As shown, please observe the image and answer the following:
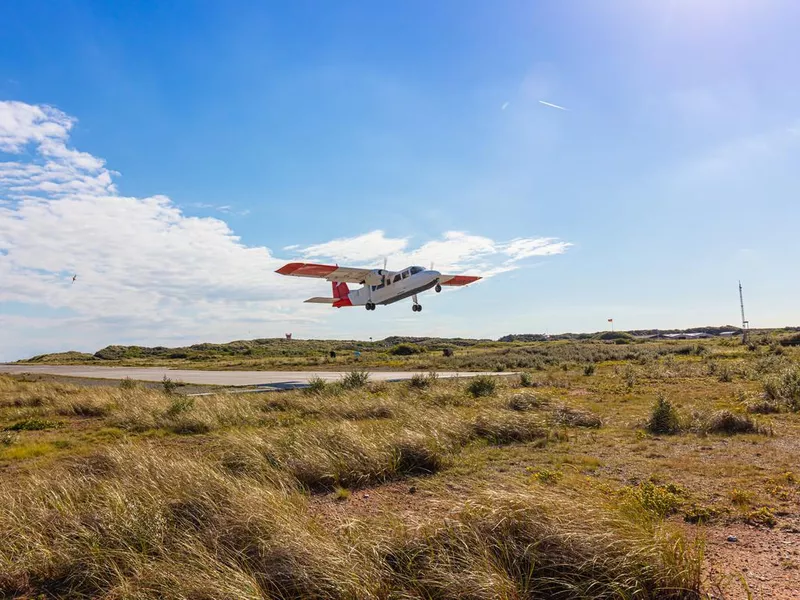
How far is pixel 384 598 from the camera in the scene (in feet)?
13.6

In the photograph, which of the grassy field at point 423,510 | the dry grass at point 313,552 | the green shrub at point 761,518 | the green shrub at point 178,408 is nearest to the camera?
the dry grass at point 313,552

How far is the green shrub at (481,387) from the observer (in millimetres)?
18250

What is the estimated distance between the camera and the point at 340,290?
45.4 m

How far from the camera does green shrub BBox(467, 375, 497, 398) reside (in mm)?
18250

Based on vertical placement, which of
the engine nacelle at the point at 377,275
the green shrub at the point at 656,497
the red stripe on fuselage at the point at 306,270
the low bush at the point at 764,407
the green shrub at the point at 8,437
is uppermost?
the red stripe on fuselage at the point at 306,270

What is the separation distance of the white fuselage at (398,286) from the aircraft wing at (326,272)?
1.23 m

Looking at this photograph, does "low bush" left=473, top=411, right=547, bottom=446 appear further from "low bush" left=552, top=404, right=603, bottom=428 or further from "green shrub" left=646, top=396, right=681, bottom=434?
"green shrub" left=646, top=396, right=681, bottom=434

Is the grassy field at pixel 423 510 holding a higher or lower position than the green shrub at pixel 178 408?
lower

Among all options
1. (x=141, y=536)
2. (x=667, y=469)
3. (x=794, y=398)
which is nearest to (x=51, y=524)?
(x=141, y=536)

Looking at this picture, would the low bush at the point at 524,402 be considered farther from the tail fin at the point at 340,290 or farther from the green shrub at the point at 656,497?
the tail fin at the point at 340,290

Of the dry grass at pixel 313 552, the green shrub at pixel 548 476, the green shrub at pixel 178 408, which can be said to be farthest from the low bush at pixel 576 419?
the green shrub at pixel 178 408

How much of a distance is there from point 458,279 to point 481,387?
27.7 metres

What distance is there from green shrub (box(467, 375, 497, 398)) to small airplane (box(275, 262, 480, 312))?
15311 mm

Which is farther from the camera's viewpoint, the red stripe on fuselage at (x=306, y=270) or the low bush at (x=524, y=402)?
the red stripe on fuselage at (x=306, y=270)
